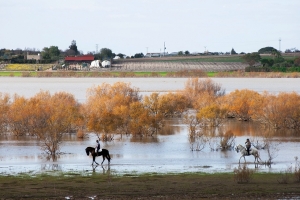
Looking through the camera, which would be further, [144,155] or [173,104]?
[173,104]

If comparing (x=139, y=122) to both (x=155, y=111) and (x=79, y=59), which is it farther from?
(x=79, y=59)

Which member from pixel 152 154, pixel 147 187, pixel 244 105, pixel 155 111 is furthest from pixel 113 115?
pixel 147 187

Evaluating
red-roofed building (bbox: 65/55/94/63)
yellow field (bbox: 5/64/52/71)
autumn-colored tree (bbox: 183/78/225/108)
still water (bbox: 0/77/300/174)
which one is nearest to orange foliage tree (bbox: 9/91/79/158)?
still water (bbox: 0/77/300/174)

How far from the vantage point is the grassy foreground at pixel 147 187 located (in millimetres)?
20078

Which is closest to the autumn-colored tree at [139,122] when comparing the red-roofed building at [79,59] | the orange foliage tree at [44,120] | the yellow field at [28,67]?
the orange foliage tree at [44,120]

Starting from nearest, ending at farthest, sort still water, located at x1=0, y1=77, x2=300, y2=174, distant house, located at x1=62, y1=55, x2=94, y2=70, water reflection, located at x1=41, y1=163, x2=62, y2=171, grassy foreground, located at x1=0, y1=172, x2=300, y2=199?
grassy foreground, located at x1=0, y1=172, x2=300, y2=199, water reflection, located at x1=41, y1=163, x2=62, y2=171, still water, located at x1=0, y1=77, x2=300, y2=174, distant house, located at x1=62, y1=55, x2=94, y2=70

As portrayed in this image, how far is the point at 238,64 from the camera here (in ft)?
626

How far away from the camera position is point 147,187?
21375 mm

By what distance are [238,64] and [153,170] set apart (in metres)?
167

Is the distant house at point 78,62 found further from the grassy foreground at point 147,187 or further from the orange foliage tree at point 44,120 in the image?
the grassy foreground at point 147,187

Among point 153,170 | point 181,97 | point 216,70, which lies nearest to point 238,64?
point 216,70

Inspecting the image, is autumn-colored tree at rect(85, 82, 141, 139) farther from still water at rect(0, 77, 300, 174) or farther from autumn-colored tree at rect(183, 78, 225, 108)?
autumn-colored tree at rect(183, 78, 225, 108)

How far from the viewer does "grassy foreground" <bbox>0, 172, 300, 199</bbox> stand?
20078 mm

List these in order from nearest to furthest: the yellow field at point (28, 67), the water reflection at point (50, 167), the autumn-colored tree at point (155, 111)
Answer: the water reflection at point (50, 167) < the autumn-colored tree at point (155, 111) < the yellow field at point (28, 67)
